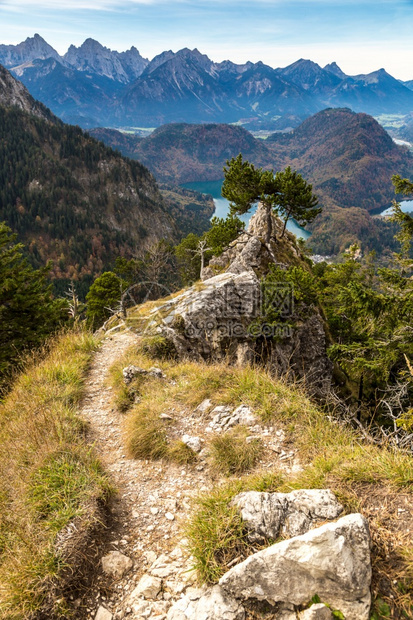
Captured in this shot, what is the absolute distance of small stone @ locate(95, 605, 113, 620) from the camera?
3.62 meters

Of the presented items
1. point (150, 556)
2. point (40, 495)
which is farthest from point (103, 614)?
point (40, 495)

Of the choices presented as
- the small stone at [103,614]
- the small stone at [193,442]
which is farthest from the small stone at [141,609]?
the small stone at [193,442]

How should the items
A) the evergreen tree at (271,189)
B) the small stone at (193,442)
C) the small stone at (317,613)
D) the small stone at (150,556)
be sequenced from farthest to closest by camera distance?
the evergreen tree at (271,189) < the small stone at (193,442) < the small stone at (150,556) < the small stone at (317,613)

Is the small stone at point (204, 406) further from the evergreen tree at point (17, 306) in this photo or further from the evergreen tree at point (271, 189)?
the evergreen tree at point (271, 189)

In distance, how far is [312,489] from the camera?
13.9 ft

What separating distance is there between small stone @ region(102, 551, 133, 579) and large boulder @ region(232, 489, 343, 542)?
5.57 feet

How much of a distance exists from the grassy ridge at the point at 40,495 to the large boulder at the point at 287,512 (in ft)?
7.47

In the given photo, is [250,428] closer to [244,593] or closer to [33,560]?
[244,593]

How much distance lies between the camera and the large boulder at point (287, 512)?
12.7 feet

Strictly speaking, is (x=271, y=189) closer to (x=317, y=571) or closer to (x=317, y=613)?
(x=317, y=571)

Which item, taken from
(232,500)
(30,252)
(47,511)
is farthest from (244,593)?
(30,252)

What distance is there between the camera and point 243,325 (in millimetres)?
18359

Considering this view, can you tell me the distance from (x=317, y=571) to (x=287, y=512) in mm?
761

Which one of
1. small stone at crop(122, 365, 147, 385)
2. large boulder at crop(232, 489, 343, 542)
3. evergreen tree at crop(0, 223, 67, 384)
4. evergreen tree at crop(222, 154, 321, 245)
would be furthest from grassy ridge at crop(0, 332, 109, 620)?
evergreen tree at crop(222, 154, 321, 245)
